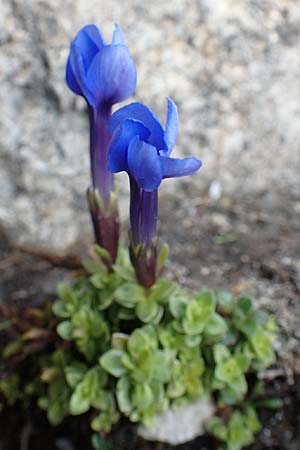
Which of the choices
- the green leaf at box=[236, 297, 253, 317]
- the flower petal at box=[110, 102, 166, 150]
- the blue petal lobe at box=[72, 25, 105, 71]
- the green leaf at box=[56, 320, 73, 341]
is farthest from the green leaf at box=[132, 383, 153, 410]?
the blue petal lobe at box=[72, 25, 105, 71]

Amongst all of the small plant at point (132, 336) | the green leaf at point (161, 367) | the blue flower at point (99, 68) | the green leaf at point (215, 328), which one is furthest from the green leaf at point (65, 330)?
the blue flower at point (99, 68)

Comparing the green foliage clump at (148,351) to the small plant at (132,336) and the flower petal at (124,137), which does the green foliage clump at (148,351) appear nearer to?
the small plant at (132,336)

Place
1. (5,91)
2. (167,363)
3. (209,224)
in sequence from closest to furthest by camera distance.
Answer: (167,363) → (5,91) → (209,224)

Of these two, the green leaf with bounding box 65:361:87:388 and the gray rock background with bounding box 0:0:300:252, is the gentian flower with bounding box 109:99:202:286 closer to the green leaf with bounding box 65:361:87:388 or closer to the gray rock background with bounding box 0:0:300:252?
the green leaf with bounding box 65:361:87:388

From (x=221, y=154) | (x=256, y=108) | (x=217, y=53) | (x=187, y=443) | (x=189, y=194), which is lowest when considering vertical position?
(x=187, y=443)

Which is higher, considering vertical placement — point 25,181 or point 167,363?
point 25,181

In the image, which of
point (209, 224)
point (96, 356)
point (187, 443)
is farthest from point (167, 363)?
point (209, 224)

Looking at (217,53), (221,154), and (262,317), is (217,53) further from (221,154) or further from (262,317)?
(262,317)
